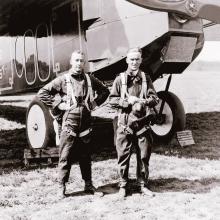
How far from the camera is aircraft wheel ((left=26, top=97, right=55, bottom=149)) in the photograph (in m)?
7.14

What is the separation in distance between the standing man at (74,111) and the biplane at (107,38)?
1760mm

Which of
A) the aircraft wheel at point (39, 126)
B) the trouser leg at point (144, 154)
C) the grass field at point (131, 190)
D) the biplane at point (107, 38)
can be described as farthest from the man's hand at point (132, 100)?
the aircraft wheel at point (39, 126)

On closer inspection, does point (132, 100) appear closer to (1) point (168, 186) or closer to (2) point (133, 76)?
(2) point (133, 76)

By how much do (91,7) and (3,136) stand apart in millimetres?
4425

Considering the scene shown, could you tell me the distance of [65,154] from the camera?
15.4 feet

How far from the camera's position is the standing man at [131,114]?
4.64m

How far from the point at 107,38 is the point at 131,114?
2.16m

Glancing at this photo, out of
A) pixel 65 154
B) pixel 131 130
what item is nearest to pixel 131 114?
pixel 131 130

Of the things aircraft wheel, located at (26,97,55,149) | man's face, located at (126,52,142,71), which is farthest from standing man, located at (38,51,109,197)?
aircraft wheel, located at (26,97,55,149)

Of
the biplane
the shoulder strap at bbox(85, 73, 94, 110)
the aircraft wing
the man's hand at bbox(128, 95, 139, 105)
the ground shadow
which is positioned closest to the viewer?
the man's hand at bbox(128, 95, 139, 105)

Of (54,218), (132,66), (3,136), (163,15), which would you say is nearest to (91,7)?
(163,15)

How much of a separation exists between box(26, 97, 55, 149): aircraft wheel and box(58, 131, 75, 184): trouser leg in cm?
242

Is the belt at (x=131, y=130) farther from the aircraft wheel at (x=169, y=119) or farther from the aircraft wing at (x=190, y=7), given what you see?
the aircraft wheel at (x=169, y=119)

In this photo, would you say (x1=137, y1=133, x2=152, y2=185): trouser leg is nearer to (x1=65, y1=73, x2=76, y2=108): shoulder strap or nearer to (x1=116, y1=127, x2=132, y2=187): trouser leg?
(x1=116, y1=127, x2=132, y2=187): trouser leg
